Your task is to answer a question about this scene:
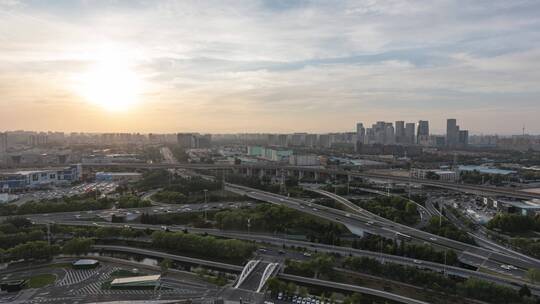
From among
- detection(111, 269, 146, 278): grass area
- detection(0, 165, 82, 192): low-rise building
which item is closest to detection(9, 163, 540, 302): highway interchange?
detection(111, 269, 146, 278): grass area

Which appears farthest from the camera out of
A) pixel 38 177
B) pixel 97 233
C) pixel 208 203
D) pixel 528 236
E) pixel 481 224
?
pixel 38 177

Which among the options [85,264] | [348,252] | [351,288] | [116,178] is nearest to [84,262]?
[85,264]

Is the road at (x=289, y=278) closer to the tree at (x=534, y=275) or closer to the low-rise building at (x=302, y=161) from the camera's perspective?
the tree at (x=534, y=275)

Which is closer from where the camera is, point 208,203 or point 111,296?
point 111,296

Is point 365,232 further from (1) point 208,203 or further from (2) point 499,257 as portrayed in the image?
(1) point 208,203

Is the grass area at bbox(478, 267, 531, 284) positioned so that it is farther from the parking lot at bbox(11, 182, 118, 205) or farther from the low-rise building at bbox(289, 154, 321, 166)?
the low-rise building at bbox(289, 154, 321, 166)

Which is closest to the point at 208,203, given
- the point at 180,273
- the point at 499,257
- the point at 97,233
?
the point at 97,233
